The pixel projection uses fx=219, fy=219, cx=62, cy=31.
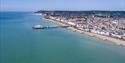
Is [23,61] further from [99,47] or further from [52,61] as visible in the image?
[99,47]

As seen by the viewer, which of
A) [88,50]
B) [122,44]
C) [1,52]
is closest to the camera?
[1,52]

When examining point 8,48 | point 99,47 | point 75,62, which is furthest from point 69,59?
point 8,48

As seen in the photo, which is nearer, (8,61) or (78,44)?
(8,61)

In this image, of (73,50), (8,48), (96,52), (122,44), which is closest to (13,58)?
(8,48)

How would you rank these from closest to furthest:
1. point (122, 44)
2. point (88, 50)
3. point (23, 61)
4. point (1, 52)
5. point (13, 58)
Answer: point (23, 61) → point (13, 58) → point (1, 52) → point (88, 50) → point (122, 44)

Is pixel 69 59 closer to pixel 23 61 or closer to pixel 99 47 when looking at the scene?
pixel 23 61

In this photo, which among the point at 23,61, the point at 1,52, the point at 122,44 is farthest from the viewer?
the point at 122,44

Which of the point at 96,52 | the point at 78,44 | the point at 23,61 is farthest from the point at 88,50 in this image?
the point at 23,61

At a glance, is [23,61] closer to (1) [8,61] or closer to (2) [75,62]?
(1) [8,61]

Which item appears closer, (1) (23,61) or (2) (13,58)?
(1) (23,61)
